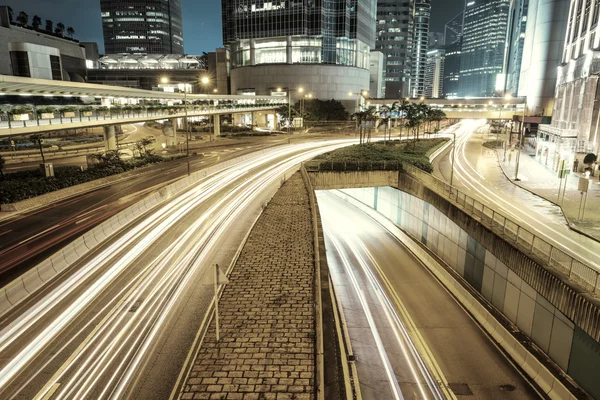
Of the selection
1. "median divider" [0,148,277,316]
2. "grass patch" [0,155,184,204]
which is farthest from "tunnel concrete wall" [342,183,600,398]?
"grass patch" [0,155,184,204]

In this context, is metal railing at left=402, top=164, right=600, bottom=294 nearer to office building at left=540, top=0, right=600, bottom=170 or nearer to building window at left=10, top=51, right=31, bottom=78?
office building at left=540, top=0, right=600, bottom=170

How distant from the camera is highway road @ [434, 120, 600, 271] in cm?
2058

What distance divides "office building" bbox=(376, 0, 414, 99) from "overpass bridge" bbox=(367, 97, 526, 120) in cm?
6949

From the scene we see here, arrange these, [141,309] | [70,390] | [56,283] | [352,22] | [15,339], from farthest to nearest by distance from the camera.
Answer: [352,22]
[56,283]
[141,309]
[15,339]
[70,390]

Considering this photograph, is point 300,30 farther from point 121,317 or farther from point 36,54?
point 121,317

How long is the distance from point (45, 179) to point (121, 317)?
23088 millimetres

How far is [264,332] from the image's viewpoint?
1221cm

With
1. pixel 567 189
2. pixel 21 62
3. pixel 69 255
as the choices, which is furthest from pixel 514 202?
pixel 21 62

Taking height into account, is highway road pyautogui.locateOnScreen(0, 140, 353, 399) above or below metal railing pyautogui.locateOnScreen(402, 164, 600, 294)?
below

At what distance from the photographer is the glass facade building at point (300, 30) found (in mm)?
109250

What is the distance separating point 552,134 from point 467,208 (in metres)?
33.9

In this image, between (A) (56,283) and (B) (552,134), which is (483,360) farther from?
Result: (B) (552,134)

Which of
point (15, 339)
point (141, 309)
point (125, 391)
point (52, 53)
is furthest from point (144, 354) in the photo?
point (52, 53)

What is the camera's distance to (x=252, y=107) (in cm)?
9012
